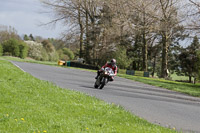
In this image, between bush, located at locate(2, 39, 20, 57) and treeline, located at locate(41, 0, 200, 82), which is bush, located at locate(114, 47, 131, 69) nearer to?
treeline, located at locate(41, 0, 200, 82)

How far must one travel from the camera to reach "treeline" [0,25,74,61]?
82625 millimetres

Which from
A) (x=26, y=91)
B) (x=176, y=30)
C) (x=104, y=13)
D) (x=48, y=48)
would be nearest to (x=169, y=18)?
(x=176, y=30)

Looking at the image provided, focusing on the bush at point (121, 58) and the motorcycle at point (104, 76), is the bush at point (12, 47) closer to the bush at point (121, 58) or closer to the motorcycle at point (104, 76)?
the bush at point (121, 58)

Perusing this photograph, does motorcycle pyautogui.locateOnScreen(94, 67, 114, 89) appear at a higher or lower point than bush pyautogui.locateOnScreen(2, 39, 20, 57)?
lower

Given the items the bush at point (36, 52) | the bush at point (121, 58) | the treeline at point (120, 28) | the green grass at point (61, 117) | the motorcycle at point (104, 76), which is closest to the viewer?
the green grass at point (61, 117)

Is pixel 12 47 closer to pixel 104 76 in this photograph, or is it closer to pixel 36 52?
pixel 36 52

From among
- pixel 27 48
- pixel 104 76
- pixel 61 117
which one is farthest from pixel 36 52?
pixel 61 117

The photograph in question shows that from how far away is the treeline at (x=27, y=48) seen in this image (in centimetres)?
8262

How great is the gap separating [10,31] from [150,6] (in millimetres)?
88980

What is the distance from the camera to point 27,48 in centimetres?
8956

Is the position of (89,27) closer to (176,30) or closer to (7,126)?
(176,30)

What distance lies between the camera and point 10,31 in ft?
372

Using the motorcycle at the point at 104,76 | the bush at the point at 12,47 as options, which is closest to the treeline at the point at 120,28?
the motorcycle at the point at 104,76

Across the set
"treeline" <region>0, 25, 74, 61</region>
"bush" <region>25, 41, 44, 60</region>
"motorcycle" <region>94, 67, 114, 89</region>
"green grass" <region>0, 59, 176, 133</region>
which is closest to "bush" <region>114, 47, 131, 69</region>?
"treeline" <region>0, 25, 74, 61</region>
